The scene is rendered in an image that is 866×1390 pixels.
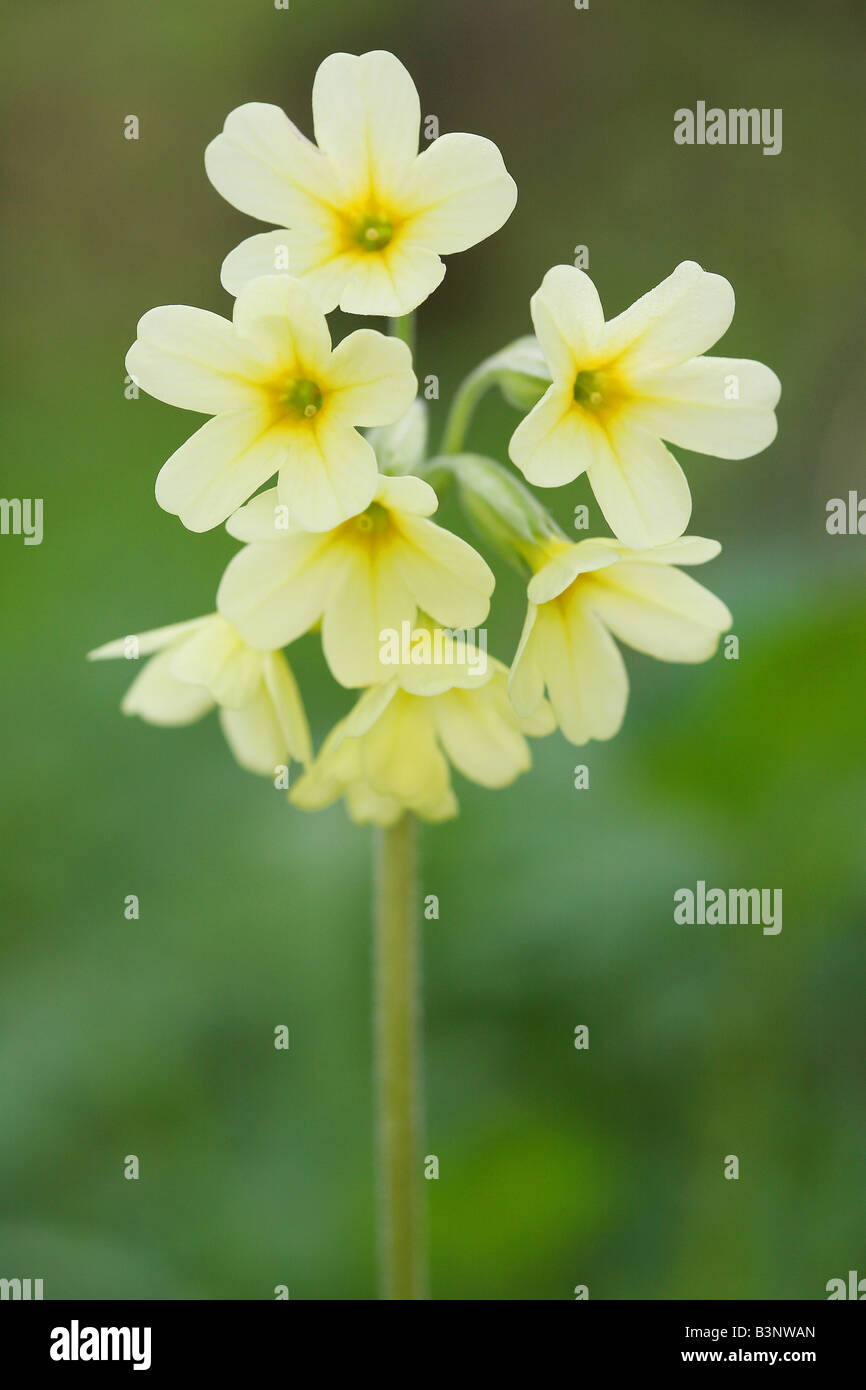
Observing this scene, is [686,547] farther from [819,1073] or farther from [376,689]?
[819,1073]

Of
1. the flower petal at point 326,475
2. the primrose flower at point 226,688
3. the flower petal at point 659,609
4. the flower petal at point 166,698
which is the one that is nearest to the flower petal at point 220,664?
the primrose flower at point 226,688

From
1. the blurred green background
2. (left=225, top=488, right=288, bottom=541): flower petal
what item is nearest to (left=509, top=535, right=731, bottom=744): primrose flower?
(left=225, top=488, right=288, bottom=541): flower petal

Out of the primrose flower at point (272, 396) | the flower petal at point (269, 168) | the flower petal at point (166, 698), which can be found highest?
the flower petal at point (269, 168)

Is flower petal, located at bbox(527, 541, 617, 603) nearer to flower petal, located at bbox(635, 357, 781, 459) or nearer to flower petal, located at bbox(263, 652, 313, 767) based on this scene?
flower petal, located at bbox(635, 357, 781, 459)

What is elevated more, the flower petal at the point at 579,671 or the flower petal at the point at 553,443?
the flower petal at the point at 553,443

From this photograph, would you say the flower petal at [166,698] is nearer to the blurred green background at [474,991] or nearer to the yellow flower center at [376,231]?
the yellow flower center at [376,231]

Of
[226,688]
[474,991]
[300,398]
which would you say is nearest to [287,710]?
[226,688]
